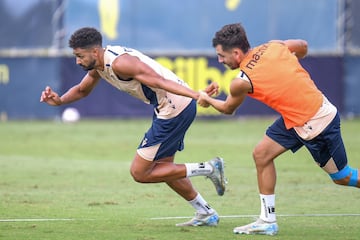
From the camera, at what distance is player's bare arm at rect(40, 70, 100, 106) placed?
10825mm

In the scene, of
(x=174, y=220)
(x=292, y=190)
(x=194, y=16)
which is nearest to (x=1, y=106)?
(x=194, y=16)

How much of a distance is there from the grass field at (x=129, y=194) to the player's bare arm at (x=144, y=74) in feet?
4.99

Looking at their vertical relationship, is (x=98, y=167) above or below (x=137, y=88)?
below

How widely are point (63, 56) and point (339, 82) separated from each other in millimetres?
8008

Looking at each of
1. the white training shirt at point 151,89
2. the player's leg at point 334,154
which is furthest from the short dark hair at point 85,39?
the player's leg at point 334,154

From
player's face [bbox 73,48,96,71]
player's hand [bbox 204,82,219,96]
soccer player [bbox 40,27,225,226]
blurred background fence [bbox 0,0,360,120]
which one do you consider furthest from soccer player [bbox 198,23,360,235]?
blurred background fence [bbox 0,0,360,120]

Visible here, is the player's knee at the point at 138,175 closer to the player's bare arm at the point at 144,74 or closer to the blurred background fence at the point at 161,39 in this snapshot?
the player's bare arm at the point at 144,74

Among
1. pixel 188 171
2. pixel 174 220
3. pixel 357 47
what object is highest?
pixel 188 171

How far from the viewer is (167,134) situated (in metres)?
10.2

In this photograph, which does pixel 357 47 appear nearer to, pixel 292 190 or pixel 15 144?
pixel 15 144

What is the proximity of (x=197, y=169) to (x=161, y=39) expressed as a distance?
16826 mm

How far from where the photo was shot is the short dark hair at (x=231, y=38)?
30.6 feet

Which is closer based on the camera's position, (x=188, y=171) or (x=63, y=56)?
(x=188, y=171)

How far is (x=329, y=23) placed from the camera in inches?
1061
